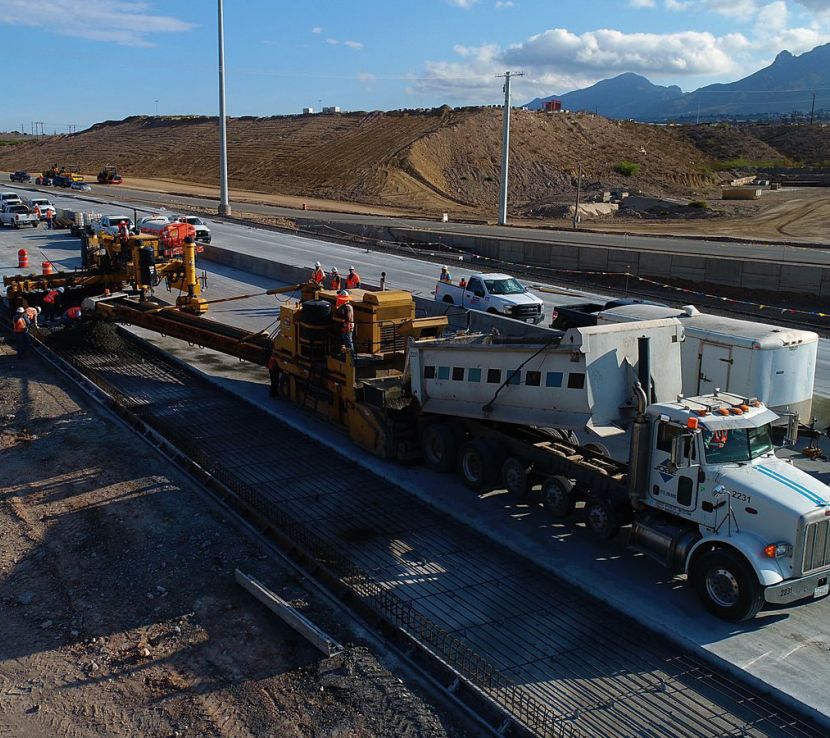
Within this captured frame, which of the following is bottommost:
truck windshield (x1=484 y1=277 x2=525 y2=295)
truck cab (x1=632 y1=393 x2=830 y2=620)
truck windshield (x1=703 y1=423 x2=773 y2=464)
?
truck cab (x1=632 y1=393 x2=830 y2=620)

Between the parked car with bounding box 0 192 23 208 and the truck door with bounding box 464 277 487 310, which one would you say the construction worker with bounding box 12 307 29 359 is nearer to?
the truck door with bounding box 464 277 487 310

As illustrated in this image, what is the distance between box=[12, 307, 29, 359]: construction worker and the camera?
2125 cm

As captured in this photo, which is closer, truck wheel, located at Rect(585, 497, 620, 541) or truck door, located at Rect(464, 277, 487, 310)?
truck wheel, located at Rect(585, 497, 620, 541)

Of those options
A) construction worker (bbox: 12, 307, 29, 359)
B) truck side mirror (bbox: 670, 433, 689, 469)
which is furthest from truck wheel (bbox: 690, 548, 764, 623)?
construction worker (bbox: 12, 307, 29, 359)

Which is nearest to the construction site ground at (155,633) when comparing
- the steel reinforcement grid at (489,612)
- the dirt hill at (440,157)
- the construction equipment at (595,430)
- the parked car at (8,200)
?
the steel reinforcement grid at (489,612)

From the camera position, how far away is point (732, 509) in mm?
9453

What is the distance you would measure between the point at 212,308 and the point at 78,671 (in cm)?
2107

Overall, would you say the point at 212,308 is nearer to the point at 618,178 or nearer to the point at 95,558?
the point at 95,558

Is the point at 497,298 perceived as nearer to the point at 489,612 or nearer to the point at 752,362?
the point at 752,362

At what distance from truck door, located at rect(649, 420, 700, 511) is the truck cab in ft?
0.04

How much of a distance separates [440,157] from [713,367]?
81361mm

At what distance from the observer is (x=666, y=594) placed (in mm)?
10125

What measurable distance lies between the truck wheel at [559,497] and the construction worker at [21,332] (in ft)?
50.5

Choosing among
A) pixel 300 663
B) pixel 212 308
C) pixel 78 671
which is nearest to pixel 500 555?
pixel 300 663
